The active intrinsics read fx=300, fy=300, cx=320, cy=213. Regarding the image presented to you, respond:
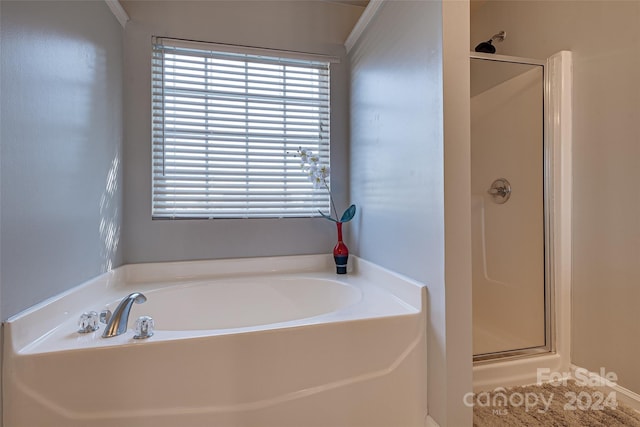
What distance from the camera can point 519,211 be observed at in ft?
6.70

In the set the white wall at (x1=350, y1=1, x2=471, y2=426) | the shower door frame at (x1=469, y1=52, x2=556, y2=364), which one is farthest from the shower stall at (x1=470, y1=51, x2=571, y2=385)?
the white wall at (x1=350, y1=1, x2=471, y2=426)

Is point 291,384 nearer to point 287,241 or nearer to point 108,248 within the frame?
point 287,241

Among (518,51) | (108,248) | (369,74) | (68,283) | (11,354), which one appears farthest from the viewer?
(518,51)

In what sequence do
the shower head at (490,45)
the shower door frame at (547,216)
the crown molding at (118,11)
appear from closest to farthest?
the crown molding at (118,11) < the shower door frame at (547,216) < the shower head at (490,45)

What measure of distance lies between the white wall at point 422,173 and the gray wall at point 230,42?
0.44 metres

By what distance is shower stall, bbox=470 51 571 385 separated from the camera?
1790 mm

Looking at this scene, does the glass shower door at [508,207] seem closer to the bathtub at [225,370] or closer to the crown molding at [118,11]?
the bathtub at [225,370]

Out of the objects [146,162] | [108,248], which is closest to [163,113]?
[146,162]

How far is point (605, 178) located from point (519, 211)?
1.64 ft

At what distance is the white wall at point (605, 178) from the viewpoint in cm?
148

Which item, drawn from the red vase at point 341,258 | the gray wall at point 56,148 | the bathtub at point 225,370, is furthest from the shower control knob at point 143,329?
the red vase at point 341,258

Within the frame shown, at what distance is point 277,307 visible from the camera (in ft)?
6.33

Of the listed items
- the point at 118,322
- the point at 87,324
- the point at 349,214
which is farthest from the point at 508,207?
the point at 87,324

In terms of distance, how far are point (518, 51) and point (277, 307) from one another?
2.42 m
